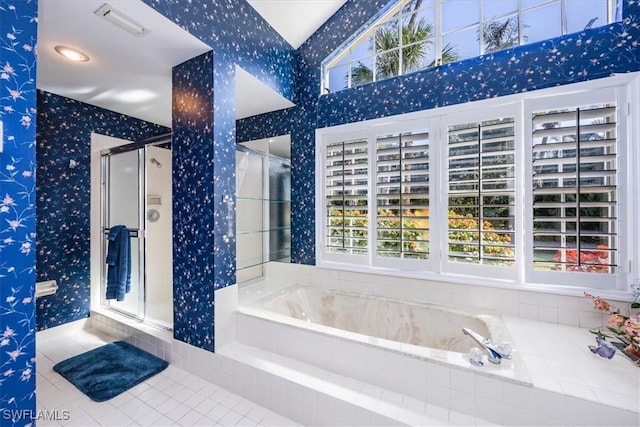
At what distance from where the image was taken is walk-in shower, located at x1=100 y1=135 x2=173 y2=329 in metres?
2.64

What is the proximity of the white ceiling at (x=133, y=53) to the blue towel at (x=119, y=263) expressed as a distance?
133cm

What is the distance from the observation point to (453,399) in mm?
1392

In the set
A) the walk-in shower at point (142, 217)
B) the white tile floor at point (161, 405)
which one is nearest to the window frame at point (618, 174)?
the white tile floor at point (161, 405)

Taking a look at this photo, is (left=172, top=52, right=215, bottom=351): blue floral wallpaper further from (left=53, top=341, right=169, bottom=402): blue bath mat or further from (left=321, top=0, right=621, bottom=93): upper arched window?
(left=321, top=0, right=621, bottom=93): upper arched window

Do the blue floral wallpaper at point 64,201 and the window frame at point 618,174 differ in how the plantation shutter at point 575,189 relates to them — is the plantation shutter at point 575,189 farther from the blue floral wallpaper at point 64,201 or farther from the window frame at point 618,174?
the blue floral wallpaper at point 64,201

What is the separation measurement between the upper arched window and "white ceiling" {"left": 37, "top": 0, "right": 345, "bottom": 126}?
49cm

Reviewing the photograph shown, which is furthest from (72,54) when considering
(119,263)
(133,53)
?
(119,263)

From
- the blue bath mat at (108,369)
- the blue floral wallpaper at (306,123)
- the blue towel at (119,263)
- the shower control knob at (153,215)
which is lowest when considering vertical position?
the blue bath mat at (108,369)

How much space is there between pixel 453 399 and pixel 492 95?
2.09 meters

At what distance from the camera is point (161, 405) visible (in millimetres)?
1730

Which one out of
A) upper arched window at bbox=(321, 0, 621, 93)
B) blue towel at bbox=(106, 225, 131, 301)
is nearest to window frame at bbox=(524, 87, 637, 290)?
upper arched window at bbox=(321, 0, 621, 93)

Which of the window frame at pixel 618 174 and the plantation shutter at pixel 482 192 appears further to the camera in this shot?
the plantation shutter at pixel 482 192

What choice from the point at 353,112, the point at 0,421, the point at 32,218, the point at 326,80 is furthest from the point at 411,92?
the point at 0,421

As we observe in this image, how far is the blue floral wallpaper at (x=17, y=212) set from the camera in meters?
1.15
